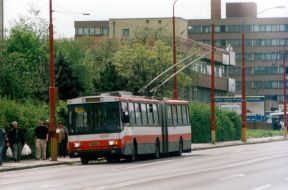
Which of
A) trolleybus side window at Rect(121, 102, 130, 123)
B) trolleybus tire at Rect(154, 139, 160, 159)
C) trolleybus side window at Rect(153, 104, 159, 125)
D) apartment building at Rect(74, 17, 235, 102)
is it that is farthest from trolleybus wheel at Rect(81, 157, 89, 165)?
apartment building at Rect(74, 17, 235, 102)

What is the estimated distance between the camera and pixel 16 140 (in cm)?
3991

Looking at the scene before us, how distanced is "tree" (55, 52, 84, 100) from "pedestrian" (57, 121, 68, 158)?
2624 centimetres

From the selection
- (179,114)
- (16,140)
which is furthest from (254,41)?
(16,140)

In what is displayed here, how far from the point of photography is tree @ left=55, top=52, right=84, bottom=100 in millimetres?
71562

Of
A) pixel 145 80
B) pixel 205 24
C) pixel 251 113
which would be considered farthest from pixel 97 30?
pixel 145 80

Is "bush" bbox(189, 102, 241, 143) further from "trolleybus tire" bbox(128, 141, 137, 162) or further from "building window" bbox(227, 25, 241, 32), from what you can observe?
"building window" bbox(227, 25, 241, 32)

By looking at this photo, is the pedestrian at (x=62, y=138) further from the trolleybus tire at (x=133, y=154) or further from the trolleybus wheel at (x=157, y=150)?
the trolleybus tire at (x=133, y=154)

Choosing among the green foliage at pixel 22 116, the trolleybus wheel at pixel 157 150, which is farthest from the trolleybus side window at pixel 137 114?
the green foliage at pixel 22 116

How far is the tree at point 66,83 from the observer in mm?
71562

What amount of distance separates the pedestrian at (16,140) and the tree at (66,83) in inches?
1183

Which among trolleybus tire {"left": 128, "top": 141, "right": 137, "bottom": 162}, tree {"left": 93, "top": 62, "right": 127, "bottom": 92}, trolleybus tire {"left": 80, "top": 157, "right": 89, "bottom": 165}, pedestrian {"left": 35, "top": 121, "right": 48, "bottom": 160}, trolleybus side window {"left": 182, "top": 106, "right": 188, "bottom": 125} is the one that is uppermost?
tree {"left": 93, "top": 62, "right": 127, "bottom": 92}

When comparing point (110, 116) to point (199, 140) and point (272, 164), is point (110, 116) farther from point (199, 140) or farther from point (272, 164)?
point (199, 140)

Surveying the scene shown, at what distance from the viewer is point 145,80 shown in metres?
77.1

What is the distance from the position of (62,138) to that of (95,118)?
568 centimetres
